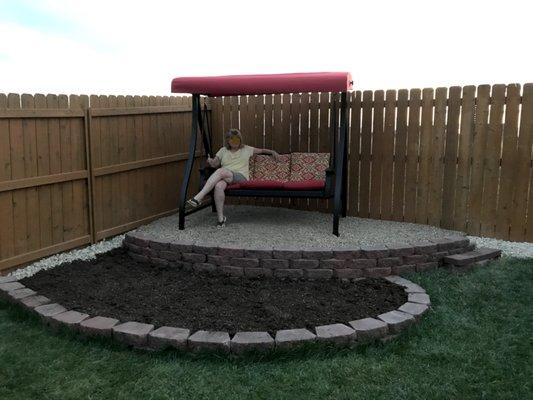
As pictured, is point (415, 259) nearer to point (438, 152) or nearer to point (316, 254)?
point (316, 254)

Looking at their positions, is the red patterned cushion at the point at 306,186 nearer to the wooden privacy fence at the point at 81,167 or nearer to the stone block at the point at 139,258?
the stone block at the point at 139,258

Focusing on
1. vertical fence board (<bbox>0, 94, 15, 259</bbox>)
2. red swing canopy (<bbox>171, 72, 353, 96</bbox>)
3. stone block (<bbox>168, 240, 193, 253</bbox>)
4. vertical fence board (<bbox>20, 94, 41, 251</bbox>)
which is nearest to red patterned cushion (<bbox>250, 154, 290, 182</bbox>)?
red swing canopy (<bbox>171, 72, 353, 96</bbox>)

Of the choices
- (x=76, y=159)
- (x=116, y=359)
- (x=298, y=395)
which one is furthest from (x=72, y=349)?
(x=76, y=159)

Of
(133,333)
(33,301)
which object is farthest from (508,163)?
→ (33,301)

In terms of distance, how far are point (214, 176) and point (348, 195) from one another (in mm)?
2159

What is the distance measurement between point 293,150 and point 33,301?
4665 millimetres

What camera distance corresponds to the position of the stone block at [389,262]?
561cm

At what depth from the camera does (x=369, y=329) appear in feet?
13.3

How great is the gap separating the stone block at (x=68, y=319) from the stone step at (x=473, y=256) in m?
3.82

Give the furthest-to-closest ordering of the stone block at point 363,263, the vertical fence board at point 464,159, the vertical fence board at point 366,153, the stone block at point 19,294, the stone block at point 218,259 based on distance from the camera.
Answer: the vertical fence board at point 366,153
the vertical fence board at point 464,159
the stone block at point 218,259
the stone block at point 363,263
the stone block at point 19,294

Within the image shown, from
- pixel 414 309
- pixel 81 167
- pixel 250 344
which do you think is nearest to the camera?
pixel 250 344

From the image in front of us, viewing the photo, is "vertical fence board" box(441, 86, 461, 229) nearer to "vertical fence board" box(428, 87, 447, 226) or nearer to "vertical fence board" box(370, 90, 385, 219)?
"vertical fence board" box(428, 87, 447, 226)

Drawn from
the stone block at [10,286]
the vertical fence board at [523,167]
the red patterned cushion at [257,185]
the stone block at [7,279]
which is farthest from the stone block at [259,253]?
the vertical fence board at [523,167]

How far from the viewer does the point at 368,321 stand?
165 inches
